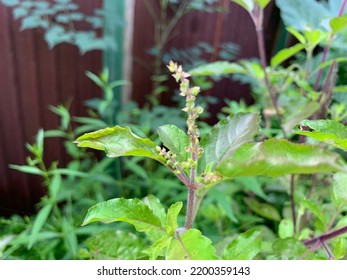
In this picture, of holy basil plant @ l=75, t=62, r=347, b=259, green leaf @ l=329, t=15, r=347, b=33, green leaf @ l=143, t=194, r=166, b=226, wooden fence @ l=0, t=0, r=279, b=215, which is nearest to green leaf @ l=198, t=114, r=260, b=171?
holy basil plant @ l=75, t=62, r=347, b=259

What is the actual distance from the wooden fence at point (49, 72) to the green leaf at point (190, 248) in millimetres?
1166

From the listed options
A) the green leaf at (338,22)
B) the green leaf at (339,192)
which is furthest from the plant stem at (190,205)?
the green leaf at (338,22)

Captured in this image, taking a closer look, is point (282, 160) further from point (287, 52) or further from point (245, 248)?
point (287, 52)

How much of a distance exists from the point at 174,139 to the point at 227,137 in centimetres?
6

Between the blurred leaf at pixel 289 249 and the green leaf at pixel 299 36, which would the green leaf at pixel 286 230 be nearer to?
the blurred leaf at pixel 289 249

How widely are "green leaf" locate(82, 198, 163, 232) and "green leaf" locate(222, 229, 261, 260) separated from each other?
0.14 meters

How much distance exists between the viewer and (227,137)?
0.45 m

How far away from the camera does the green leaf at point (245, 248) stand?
50 cm

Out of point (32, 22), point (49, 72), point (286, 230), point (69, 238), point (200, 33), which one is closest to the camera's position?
point (286, 230)

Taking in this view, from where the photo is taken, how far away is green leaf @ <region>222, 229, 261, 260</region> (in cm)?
50

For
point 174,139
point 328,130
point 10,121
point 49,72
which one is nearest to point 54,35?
point 49,72

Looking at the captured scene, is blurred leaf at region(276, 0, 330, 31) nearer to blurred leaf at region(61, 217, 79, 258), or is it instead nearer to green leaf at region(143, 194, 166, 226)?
green leaf at region(143, 194, 166, 226)

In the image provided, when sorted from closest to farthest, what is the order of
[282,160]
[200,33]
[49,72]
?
[282,160], [49,72], [200,33]

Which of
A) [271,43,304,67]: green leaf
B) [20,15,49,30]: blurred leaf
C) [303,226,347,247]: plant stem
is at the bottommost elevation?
[303,226,347,247]: plant stem
